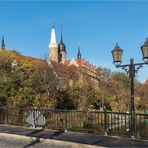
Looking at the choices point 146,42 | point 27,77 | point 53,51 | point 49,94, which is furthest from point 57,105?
point 53,51

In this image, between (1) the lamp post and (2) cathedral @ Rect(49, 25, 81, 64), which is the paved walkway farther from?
(2) cathedral @ Rect(49, 25, 81, 64)

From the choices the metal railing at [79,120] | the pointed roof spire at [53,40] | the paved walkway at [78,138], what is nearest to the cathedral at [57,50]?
the pointed roof spire at [53,40]

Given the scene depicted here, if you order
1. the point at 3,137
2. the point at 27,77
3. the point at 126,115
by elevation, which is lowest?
the point at 3,137

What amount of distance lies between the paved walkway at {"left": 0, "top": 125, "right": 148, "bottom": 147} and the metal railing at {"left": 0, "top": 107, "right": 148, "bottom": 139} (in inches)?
18.9

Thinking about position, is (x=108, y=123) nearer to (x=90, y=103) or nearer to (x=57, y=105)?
(x=57, y=105)

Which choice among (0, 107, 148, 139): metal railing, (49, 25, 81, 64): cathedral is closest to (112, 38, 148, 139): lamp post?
(0, 107, 148, 139): metal railing

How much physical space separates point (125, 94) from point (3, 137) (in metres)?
33.5

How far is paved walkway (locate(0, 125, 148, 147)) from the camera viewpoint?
33.2 feet

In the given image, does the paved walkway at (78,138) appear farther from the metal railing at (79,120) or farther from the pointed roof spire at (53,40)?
the pointed roof spire at (53,40)

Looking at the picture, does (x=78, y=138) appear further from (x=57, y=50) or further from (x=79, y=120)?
(x=57, y=50)

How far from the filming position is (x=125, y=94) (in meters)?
44.3

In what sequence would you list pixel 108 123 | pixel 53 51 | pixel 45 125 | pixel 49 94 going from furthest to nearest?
pixel 53 51, pixel 49 94, pixel 45 125, pixel 108 123

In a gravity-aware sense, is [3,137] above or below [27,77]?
below

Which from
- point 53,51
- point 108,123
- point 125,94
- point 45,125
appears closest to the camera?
point 108,123
